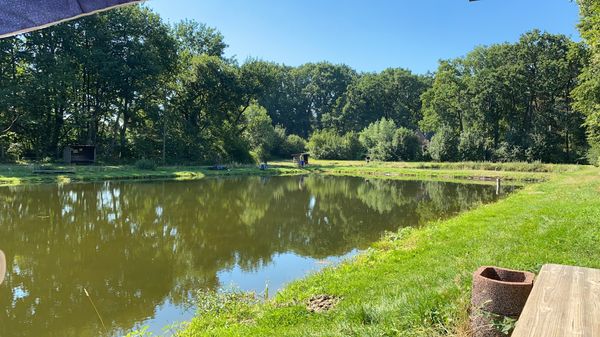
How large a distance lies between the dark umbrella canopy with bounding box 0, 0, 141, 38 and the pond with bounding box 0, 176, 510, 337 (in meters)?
1.10

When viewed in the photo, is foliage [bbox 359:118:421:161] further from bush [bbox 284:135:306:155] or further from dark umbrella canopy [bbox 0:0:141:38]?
dark umbrella canopy [bbox 0:0:141:38]

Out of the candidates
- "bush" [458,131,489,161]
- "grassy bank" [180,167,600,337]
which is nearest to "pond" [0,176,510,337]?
"grassy bank" [180,167,600,337]

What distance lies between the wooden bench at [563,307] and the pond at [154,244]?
239 centimetres

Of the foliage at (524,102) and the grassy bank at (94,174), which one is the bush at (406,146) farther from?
the grassy bank at (94,174)

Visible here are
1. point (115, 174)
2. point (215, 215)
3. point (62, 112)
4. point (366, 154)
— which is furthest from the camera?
point (366, 154)

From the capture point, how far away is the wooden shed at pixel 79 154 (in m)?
37.8

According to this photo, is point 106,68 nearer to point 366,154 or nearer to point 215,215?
point 215,215

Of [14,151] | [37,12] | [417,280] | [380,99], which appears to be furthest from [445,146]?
[37,12]

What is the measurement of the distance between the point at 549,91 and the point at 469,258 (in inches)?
2183

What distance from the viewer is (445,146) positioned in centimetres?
5412

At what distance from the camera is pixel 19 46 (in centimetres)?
3850

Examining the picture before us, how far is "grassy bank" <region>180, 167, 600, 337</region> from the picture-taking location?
4270 mm

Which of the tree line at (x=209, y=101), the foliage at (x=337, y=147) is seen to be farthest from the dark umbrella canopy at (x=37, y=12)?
the foliage at (x=337, y=147)

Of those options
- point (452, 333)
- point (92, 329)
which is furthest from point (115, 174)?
point (452, 333)
